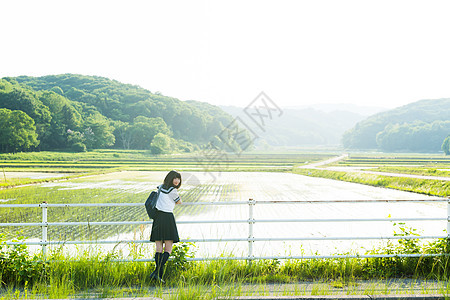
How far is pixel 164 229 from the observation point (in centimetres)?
390

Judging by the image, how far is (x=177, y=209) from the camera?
50.9ft

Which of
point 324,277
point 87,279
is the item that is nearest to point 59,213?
point 87,279

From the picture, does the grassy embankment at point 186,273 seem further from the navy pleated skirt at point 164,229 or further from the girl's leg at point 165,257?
the navy pleated skirt at point 164,229

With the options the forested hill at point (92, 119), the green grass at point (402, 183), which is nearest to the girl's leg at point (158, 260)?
the green grass at point (402, 183)

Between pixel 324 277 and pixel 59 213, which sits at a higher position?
pixel 324 277

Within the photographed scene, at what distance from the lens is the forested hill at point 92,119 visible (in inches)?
2539

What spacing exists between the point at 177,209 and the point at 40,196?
783cm

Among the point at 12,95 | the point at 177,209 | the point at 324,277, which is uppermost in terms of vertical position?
the point at 12,95

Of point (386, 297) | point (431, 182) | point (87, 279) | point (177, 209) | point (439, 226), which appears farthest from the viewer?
point (431, 182)

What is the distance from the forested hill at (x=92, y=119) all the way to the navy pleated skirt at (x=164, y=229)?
62.1 m

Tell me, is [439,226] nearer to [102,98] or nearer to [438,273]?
[438,273]

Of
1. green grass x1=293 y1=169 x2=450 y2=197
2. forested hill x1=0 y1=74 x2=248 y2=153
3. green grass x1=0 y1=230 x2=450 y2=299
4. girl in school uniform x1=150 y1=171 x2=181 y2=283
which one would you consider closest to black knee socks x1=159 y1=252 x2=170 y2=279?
girl in school uniform x1=150 y1=171 x2=181 y2=283

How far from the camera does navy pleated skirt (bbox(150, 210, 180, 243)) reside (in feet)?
12.8

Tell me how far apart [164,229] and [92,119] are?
89.1 meters
